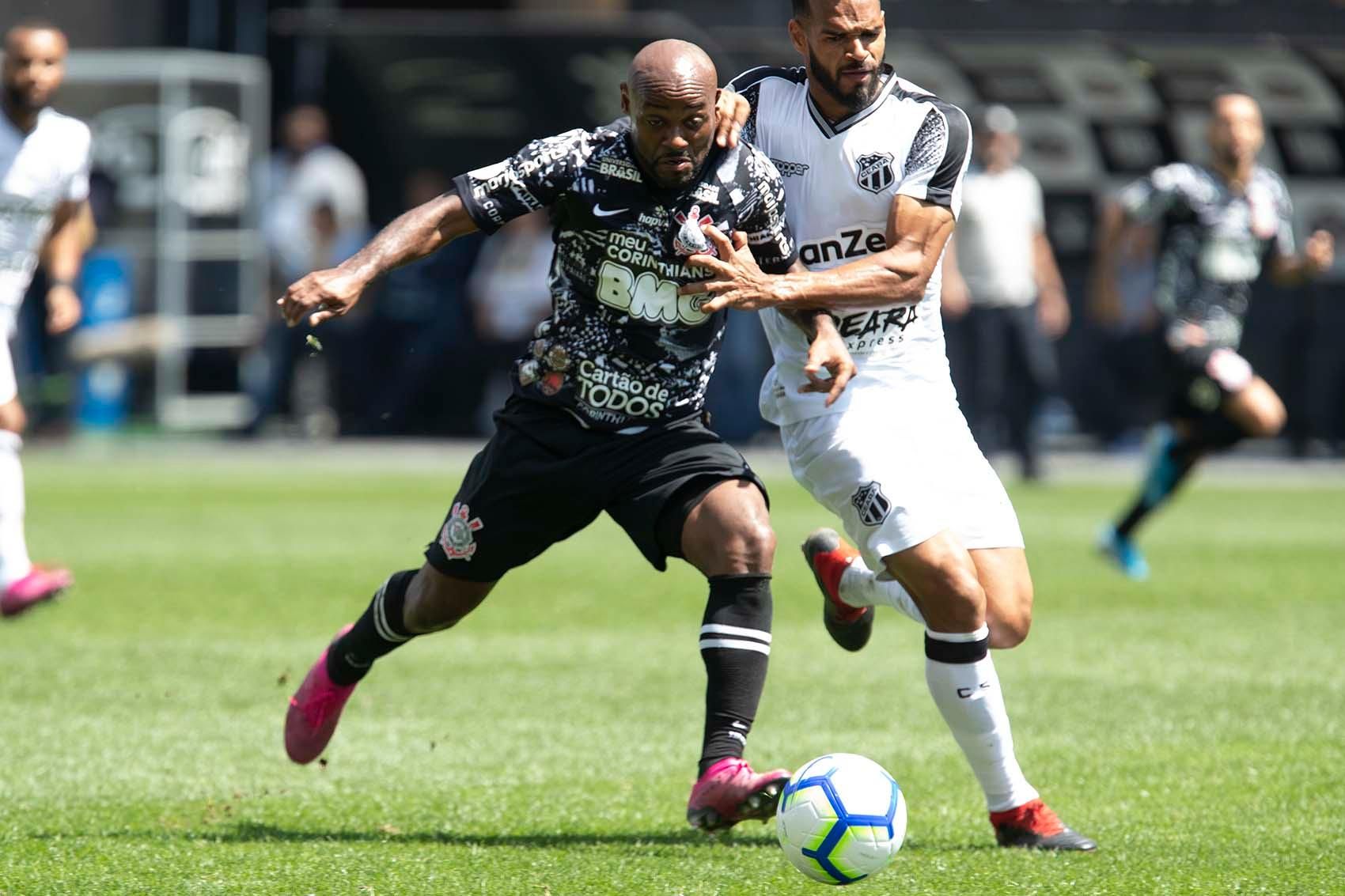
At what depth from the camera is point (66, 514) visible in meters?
15.0

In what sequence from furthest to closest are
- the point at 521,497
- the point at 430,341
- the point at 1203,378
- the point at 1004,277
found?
the point at 430,341 < the point at 1004,277 < the point at 1203,378 < the point at 521,497

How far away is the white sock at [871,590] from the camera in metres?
6.42

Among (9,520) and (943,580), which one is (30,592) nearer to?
(9,520)

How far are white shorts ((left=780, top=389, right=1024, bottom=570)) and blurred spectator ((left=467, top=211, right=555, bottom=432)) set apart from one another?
15032 millimetres

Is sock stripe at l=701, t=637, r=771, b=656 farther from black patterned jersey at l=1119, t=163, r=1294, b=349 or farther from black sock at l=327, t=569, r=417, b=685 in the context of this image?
black patterned jersey at l=1119, t=163, r=1294, b=349

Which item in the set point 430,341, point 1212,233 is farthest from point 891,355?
point 430,341

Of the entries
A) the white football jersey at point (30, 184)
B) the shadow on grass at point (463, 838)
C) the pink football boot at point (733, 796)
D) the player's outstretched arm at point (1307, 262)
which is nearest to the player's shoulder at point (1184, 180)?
the player's outstretched arm at point (1307, 262)

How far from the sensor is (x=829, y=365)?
554 centimetres

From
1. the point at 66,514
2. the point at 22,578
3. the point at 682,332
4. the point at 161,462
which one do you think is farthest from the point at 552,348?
the point at 161,462

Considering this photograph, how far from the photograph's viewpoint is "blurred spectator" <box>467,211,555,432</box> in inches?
832

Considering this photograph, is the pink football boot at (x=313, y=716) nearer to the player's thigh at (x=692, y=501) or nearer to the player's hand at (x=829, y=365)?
the player's thigh at (x=692, y=501)

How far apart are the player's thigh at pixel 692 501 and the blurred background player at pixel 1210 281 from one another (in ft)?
21.1

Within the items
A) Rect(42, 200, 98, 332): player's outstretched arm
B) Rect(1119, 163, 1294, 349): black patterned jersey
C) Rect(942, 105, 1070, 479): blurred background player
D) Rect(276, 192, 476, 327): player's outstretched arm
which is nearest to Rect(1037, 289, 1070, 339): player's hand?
Rect(942, 105, 1070, 479): blurred background player

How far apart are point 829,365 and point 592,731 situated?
2398mm
